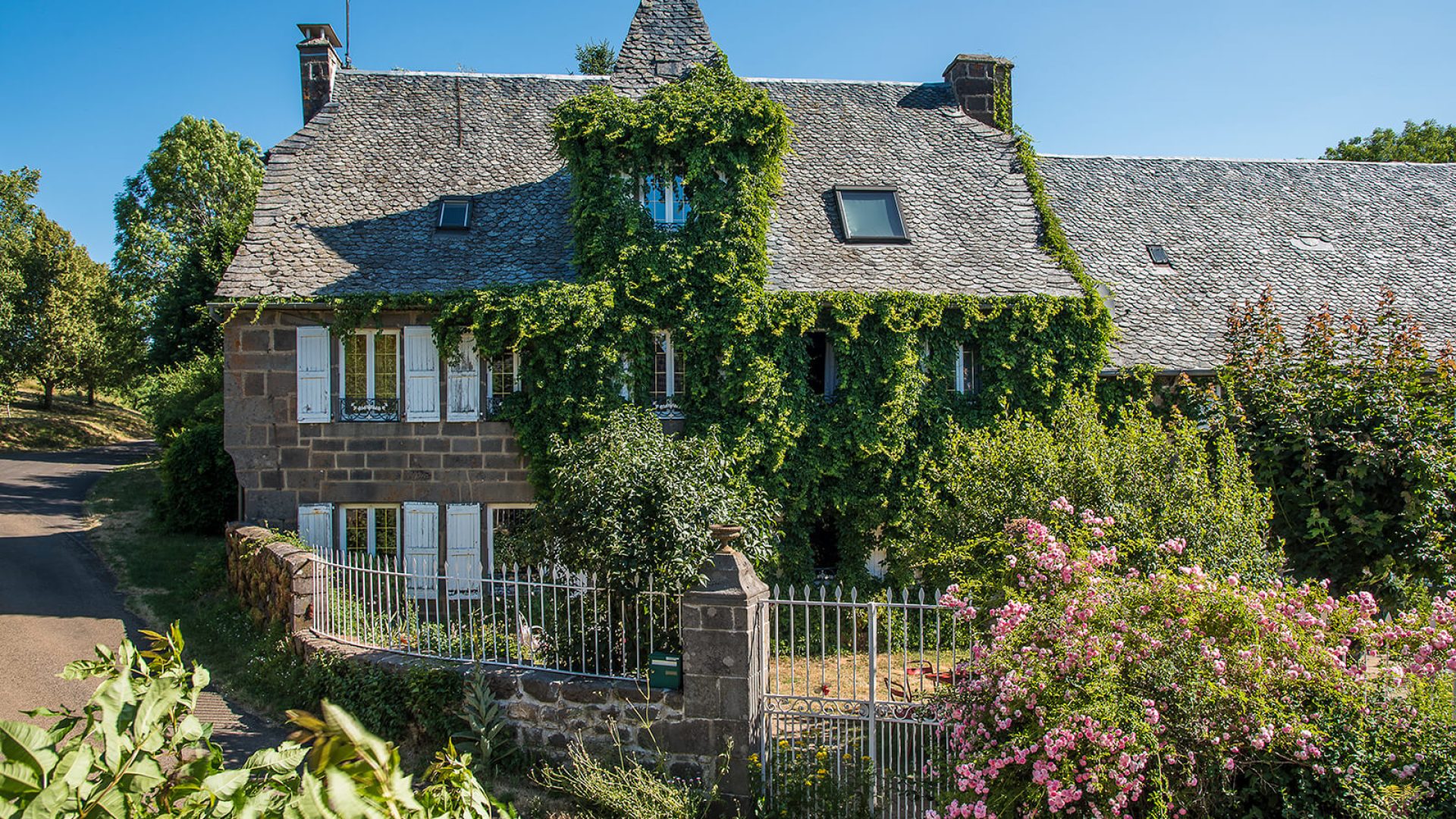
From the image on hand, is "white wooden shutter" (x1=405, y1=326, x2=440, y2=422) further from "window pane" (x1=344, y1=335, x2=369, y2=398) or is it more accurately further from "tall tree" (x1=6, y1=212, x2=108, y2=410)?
"tall tree" (x1=6, y1=212, x2=108, y2=410)

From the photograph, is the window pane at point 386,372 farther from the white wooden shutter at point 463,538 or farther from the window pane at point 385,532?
the white wooden shutter at point 463,538

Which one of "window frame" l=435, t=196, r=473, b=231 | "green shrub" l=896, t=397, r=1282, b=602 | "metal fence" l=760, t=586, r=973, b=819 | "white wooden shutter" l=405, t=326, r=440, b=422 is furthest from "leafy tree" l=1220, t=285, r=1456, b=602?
"window frame" l=435, t=196, r=473, b=231

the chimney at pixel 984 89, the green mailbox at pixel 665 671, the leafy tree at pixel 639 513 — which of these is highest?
the chimney at pixel 984 89

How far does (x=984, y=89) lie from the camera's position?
1639 centimetres

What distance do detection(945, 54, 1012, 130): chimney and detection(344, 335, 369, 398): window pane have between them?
10825 millimetres

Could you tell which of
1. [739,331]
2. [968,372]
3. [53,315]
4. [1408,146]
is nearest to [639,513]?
[739,331]

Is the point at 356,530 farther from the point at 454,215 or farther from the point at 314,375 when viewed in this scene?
the point at 454,215

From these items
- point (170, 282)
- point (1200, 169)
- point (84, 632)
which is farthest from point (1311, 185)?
point (170, 282)

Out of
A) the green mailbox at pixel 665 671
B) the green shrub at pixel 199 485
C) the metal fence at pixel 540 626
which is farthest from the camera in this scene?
the green shrub at pixel 199 485

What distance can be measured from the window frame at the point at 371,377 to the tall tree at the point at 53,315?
31506 mm

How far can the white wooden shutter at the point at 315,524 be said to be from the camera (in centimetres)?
1266

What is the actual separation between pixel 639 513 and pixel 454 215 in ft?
25.2

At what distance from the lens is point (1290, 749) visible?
5.49m

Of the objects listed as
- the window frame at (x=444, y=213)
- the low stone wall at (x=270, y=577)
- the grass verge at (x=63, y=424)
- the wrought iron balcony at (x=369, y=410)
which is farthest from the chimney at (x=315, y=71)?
the grass verge at (x=63, y=424)
